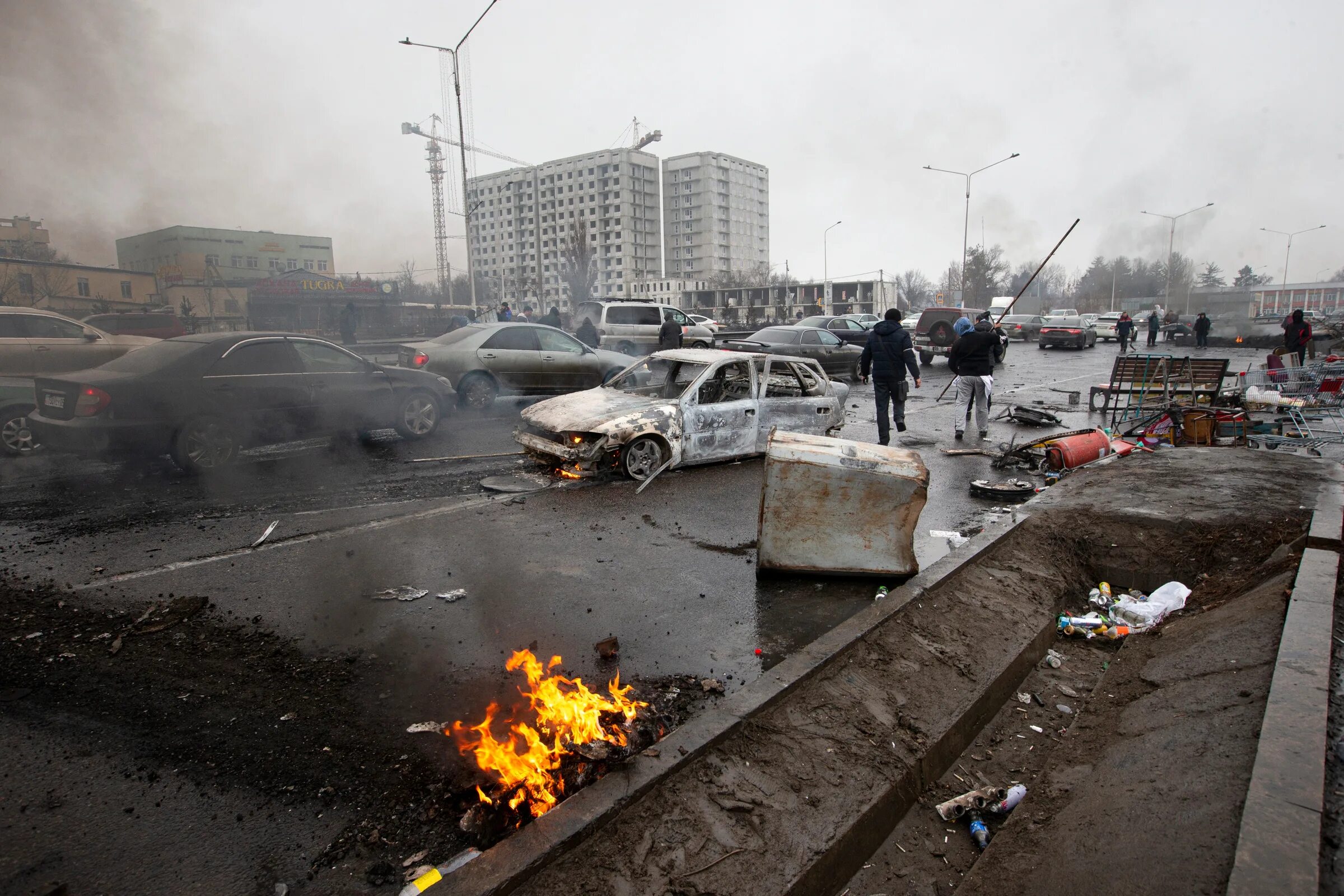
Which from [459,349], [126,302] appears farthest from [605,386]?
[126,302]

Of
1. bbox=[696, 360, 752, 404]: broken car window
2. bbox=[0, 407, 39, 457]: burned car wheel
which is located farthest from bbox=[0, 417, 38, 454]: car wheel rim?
bbox=[696, 360, 752, 404]: broken car window

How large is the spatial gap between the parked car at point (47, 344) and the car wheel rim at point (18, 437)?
1.96 feet

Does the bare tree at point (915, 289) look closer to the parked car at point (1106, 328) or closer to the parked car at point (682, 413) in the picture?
the parked car at point (1106, 328)

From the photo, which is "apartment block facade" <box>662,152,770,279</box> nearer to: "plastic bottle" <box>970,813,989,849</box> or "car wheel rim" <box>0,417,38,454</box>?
"car wheel rim" <box>0,417,38,454</box>

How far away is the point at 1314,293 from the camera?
75.1 metres

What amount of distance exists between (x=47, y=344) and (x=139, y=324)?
15.8ft

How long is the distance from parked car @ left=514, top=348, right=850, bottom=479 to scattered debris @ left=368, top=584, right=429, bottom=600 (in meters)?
2.79

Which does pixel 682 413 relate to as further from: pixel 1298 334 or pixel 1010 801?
pixel 1298 334

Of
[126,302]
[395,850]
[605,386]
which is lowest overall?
[395,850]

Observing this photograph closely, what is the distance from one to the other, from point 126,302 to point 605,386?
2685 cm

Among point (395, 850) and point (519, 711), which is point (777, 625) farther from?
point (395, 850)

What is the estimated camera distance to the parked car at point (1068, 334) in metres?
31.9

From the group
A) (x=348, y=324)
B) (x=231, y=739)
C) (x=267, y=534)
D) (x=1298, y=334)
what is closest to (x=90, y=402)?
(x=267, y=534)

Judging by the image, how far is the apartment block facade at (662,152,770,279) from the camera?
4906 inches
